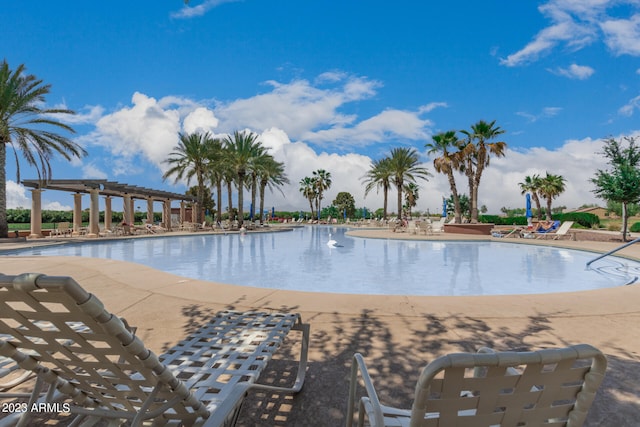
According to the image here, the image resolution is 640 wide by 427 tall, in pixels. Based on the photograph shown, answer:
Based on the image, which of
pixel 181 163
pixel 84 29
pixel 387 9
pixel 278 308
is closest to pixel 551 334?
pixel 278 308

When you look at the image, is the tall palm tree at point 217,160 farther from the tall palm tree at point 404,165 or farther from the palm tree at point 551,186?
the palm tree at point 551,186

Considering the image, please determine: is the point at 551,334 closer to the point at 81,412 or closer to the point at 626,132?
the point at 81,412

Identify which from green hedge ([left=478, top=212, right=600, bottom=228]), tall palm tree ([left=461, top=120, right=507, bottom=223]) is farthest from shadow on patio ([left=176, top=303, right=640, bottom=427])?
green hedge ([left=478, top=212, right=600, bottom=228])

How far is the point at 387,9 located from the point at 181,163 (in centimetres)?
2240

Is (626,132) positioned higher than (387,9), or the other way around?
(387,9)

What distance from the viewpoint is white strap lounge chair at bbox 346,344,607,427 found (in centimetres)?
103

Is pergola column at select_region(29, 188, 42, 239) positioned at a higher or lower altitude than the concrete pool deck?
higher

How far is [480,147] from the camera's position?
89.4 ft

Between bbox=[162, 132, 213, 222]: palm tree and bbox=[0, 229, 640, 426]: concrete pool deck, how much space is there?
26.1 meters

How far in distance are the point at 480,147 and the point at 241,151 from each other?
20661 mm

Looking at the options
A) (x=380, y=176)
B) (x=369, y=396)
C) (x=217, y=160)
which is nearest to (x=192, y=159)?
(x=217, y=160)

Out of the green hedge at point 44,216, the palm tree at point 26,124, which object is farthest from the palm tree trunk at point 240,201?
the palm tree at point 26,124

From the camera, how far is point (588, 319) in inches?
156

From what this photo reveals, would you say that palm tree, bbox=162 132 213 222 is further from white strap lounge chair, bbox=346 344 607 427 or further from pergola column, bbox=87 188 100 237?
white strap lounge chair, bbox=346 344 607 427
